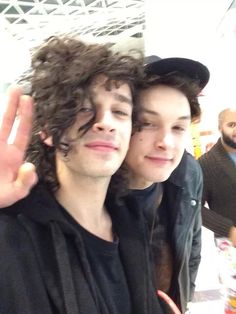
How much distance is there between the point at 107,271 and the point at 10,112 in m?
0.43

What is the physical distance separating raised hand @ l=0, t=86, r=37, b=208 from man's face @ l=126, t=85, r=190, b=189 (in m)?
0.39

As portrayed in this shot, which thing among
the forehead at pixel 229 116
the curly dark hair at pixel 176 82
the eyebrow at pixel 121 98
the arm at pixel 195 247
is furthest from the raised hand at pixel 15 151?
the forehead at pixel 229 116

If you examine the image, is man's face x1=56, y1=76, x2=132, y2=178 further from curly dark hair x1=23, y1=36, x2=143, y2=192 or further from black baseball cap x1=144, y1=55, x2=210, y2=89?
black baseball cap x1=144, y1=55, x2=210, y2=89

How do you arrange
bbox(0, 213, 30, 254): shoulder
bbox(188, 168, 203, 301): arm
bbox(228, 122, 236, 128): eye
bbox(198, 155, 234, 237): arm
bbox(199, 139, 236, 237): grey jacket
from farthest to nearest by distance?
bbox(228, 122, 236, 128): eye, bbox(199, 139, 236, 237): grey jacket, bbox(198, 155, 234, 237): arm, bbox(188, 168, 203, 301): arm, bbox(0, 213, 30, 254): shoulder

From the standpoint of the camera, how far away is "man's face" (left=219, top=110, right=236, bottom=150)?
69.5 inches

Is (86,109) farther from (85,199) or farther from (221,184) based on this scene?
(221,184)

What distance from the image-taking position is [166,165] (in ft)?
3.10

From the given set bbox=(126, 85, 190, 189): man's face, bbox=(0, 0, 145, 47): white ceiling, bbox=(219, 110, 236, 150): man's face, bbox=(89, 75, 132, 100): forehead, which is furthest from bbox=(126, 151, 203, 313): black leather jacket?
bbox=(0, 0, 145, 47): white ceiling

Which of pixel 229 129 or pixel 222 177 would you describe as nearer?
pixel 222 177

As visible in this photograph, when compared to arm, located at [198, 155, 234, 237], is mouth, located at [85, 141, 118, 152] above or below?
above

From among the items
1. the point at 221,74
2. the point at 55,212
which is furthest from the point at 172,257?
the point at 221,74

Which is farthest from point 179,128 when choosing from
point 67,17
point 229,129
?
point 67,17

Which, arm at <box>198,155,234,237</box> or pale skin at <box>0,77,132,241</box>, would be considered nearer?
pale skin at <box>0,77,132,241</box>

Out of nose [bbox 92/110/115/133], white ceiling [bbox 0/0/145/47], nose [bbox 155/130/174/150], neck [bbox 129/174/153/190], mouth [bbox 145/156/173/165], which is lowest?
neck [bbox 129/174/153/190]
